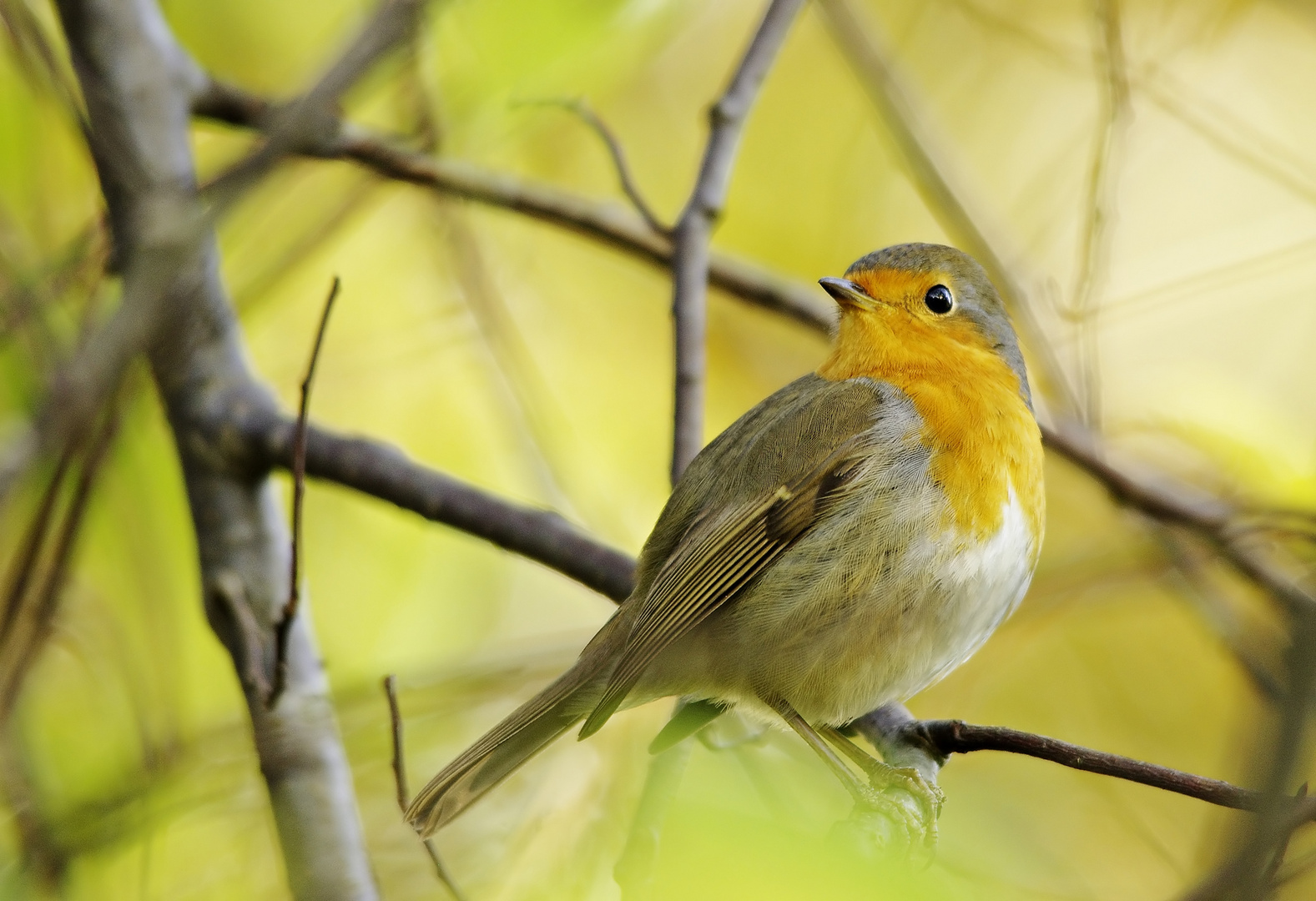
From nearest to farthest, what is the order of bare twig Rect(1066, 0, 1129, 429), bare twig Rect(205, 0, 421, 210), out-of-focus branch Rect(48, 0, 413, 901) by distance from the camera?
bare twig Rect(205, 0, 421, 210)
out-of-focus branch Rect(48, 0, 413, 901)
bare twig Rect(1066, 0, 1129, 429)

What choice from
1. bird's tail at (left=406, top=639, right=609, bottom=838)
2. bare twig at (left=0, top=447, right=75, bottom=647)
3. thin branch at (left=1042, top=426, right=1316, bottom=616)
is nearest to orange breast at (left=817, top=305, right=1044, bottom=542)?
thin branch at (left=1042, top=426, right=1316, bottom=616)

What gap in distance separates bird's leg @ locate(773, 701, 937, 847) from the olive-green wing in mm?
322

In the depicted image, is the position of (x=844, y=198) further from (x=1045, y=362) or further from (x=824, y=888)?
(x=824, y=888)

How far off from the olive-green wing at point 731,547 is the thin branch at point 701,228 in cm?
34

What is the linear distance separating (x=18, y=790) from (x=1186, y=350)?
4.25 meters

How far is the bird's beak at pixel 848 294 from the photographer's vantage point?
3162mm

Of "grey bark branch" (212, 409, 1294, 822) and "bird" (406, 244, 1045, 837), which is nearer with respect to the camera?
"bird" (406, 244, 1045, 837)

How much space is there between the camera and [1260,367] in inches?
174

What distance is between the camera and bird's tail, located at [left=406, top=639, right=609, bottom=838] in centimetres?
268

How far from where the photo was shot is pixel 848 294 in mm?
3191

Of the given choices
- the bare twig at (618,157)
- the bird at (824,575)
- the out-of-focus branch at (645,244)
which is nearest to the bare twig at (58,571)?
the bird at (824,575)

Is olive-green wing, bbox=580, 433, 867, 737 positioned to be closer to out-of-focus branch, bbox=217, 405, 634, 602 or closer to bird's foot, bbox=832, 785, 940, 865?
out-of-focus branch, bbox=217, 405, 634, 602

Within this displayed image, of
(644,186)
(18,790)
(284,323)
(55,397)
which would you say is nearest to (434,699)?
(18,790)

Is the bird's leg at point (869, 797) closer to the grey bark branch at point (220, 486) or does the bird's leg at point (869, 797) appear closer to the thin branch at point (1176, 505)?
the grey bark branch at point (220, 486)
